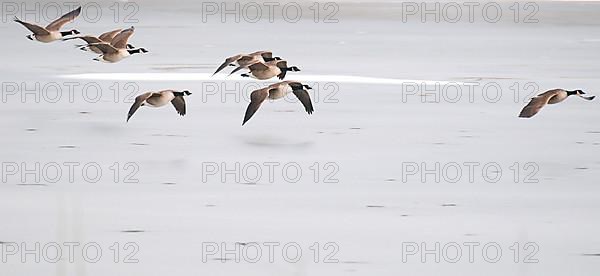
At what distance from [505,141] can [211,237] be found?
271cm

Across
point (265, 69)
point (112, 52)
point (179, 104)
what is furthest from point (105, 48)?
point (265, 69)

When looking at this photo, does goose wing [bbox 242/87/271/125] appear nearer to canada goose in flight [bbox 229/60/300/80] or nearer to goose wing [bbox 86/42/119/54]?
canada goose in flight [bbox 229/60/300/80]

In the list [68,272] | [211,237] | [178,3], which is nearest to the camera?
[68,272]

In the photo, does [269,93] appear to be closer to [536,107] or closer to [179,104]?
[179,104]

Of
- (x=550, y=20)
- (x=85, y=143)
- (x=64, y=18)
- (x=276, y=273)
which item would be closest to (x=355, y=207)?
(x=276, y=273)

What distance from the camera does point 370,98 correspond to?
8914mm

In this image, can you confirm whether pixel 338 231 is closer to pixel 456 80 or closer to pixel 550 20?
pixel 456 80

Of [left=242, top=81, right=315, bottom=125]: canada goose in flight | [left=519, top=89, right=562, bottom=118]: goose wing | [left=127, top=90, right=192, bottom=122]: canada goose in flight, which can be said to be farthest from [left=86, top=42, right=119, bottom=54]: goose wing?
[left=519, top=89, right=562, bottom=118]: goose wing

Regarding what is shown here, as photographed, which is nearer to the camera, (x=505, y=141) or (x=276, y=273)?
(x=276, y=273)

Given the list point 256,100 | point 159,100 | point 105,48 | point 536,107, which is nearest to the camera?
point 256,100

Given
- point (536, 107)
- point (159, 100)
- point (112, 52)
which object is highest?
point (112, 52)

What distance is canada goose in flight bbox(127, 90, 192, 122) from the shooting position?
7440 mm

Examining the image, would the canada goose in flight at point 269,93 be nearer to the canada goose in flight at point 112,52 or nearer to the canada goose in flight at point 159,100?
the canada goose in flight at point 159,100

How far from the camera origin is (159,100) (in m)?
7.60
